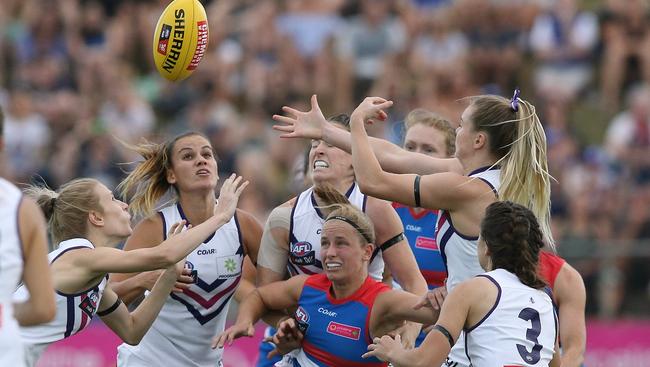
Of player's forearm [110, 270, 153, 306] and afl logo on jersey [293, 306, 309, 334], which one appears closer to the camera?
afl logo on jersey [293, 306, 309, 334]

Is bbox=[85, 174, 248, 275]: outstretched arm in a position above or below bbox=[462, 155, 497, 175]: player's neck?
below

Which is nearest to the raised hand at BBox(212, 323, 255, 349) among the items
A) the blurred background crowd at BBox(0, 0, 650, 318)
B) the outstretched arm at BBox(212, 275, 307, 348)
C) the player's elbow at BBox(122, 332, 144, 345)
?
the outstretched arm at BBox(212, 275, 307, 348)

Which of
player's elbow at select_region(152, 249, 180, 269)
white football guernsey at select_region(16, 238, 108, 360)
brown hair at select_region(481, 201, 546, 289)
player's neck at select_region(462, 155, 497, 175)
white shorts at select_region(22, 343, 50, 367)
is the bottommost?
white shorts at select_region(22, 343, 50, 367)

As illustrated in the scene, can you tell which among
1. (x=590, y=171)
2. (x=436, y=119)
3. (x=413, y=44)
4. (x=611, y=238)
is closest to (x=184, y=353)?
(x=436, y=119)

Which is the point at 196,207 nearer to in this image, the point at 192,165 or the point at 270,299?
the point at 192,165

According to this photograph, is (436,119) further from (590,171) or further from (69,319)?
(590,171)

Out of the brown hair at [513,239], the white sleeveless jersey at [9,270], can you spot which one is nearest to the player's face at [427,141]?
the brown hair at [513,239]

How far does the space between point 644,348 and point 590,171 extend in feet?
8.62

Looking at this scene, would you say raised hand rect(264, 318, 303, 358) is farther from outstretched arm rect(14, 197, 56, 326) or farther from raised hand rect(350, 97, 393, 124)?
outstretched arm rect(14, 197, 56, 326)

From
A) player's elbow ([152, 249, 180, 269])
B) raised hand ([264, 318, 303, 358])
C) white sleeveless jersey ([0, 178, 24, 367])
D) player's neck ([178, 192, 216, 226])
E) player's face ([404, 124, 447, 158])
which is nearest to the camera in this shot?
white sleeveless jersey ([0, 178, 24, 367])

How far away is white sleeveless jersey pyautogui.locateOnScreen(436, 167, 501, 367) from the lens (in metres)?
6.28

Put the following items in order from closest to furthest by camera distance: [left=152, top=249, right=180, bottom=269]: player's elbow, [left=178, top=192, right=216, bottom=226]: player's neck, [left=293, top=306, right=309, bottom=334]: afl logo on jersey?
[left=152, top=249, right=180, bottom=269]: player's elbow < [left=293, top=306, right=309, bottom=334]: afl logo on jersey < [left=178, top=192, right=216, bottom=226]: player's neck

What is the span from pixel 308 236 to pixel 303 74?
811 centimetres

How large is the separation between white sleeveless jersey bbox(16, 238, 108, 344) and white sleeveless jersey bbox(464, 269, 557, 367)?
200 cm
